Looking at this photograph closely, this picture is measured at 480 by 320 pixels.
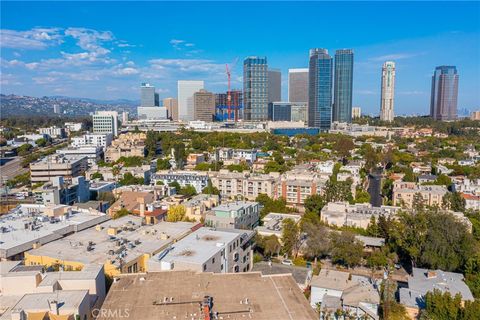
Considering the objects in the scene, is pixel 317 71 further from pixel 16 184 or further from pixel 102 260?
pixel 102 260

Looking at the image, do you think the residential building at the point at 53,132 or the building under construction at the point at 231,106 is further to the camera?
the building under construction at the point at 231,106

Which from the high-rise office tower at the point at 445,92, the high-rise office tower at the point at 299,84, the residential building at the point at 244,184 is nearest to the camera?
the residential building at the point at 244,184

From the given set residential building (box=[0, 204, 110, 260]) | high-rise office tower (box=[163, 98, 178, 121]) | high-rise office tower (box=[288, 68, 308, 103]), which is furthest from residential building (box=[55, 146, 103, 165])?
high-rise office tower (box=[288, 68, 308, 103])

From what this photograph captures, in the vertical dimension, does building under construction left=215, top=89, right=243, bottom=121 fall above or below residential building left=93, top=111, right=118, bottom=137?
above

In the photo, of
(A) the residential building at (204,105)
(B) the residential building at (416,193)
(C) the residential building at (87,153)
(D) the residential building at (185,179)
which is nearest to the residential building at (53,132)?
(C) the residential building at (87,153)

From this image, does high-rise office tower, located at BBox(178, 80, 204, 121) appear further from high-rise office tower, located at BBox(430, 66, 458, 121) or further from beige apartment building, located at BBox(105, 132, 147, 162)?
high-rise office tower, located at BBox(430, 66, 458, 121)

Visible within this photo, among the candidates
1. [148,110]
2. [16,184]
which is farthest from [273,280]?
[148,110]

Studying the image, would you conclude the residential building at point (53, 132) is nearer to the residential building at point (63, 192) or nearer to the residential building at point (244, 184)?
the residential building at point (63, 192)
